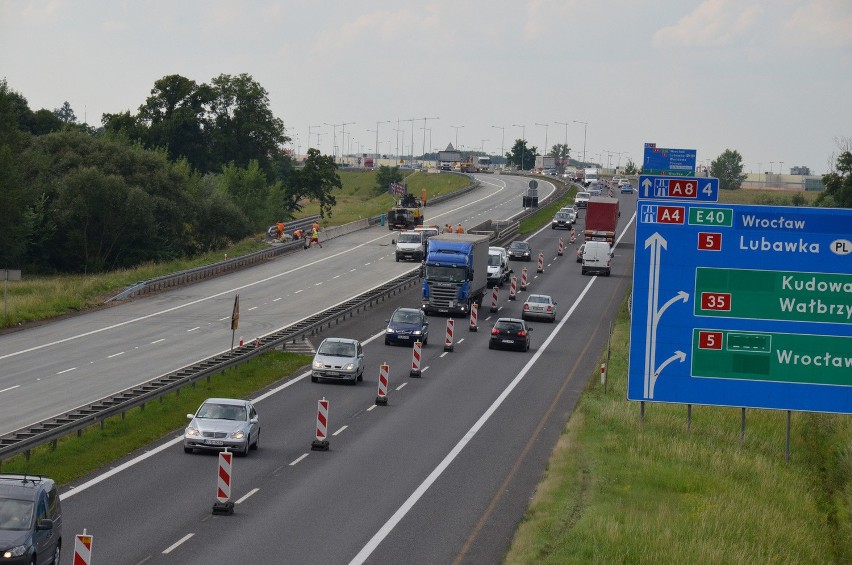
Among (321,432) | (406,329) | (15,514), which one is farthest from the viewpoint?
(406,329)

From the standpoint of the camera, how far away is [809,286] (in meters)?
31.0

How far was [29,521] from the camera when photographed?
65.7 ft

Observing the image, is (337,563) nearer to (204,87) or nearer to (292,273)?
(292,273)

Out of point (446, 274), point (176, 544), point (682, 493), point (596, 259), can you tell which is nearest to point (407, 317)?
point (446, 274)

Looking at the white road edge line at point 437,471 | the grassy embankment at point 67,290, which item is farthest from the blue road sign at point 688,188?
the grassy embankment at point 67,290

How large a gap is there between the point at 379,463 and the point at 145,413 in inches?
358

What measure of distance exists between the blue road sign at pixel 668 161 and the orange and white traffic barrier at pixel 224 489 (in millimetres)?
46204

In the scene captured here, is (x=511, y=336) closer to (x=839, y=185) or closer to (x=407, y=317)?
(x=407, y=317)

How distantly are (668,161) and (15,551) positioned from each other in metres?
54.7

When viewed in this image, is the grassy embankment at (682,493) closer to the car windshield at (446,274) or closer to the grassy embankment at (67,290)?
the car windshield at (446,274)

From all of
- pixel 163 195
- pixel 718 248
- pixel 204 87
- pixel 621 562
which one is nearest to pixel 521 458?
pixel 718 248

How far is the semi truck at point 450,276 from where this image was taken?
64188 millimetres

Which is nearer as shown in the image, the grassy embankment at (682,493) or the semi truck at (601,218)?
the grassy embankment at (682,493)

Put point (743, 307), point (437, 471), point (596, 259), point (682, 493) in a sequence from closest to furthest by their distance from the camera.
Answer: point (682, 493)
point (743, 307)
point (437, 471)
point (596, 259)
